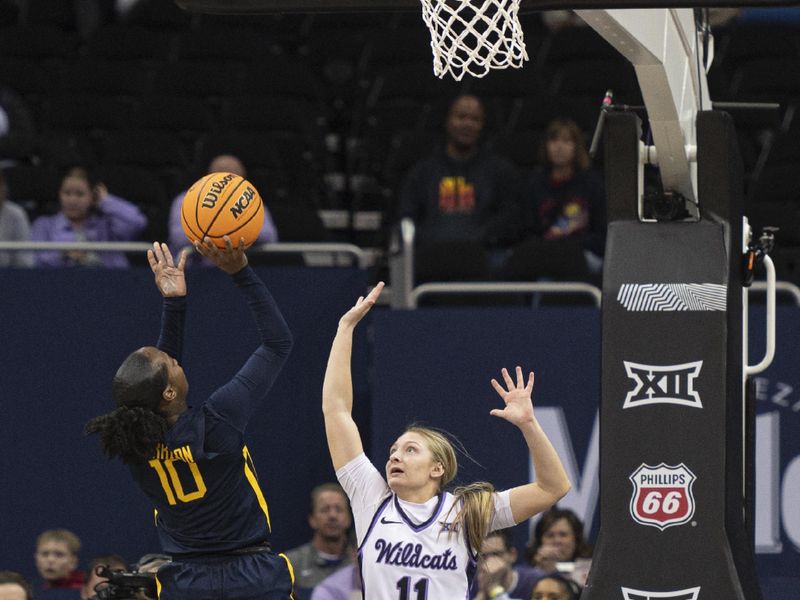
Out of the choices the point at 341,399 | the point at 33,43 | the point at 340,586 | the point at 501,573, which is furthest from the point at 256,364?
the point at 33,43

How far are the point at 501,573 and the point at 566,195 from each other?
3299mm

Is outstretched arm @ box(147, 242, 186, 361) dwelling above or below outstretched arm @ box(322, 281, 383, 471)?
above

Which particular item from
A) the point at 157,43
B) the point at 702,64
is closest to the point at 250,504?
the point at 702,64

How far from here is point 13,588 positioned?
26.8ft

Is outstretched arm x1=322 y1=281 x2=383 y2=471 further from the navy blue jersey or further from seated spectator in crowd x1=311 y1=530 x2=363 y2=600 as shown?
seated spectator in crowd x1=311 y1=530 x2=363 y2=600

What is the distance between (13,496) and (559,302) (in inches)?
153

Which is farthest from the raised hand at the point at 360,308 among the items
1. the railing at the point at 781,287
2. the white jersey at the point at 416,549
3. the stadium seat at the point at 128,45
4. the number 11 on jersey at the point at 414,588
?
the stadium seat at the point at 128,45

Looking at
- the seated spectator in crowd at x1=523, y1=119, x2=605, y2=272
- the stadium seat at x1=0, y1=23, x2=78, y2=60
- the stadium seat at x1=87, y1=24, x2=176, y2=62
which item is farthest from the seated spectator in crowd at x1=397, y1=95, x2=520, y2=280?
the stadium seat at x1=0, y1=23, x2=78, y2=60

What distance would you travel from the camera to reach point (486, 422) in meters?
10.4

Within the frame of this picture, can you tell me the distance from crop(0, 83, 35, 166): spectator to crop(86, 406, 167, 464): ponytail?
7252mm

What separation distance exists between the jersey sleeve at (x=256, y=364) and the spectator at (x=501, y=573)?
2865 mm

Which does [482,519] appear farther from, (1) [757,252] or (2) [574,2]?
(1) [757,252]

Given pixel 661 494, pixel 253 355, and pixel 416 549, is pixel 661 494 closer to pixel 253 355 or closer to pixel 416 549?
pixel 416 549

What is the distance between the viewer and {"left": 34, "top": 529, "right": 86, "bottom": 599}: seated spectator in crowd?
9516 mm
